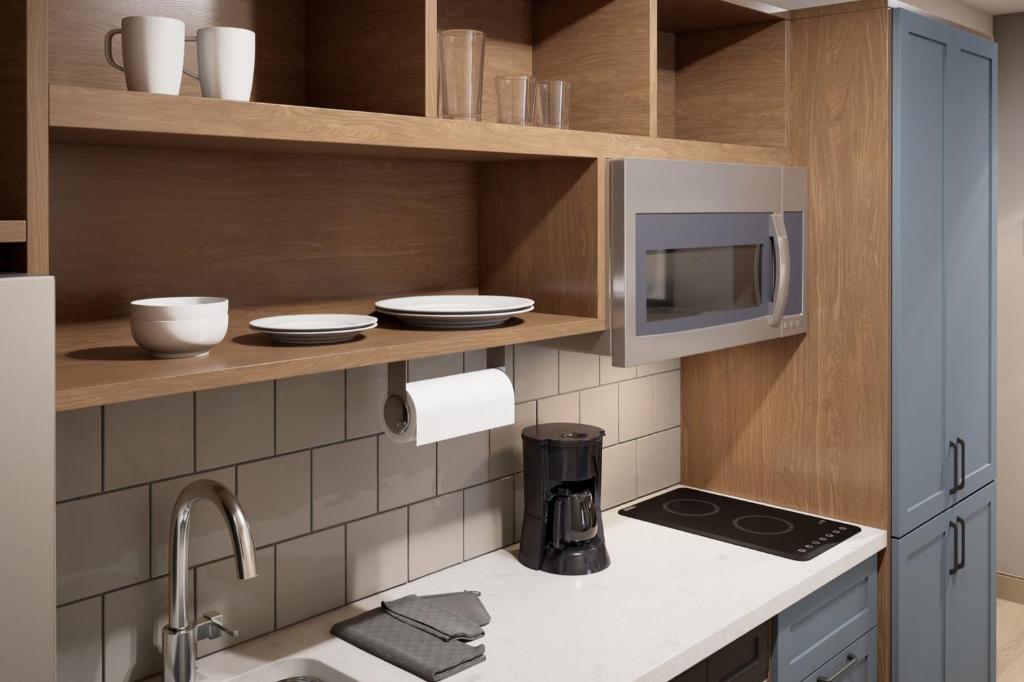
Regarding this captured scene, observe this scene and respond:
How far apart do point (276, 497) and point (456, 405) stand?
0.39m

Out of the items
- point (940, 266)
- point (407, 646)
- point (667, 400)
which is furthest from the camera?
point (667, 400)

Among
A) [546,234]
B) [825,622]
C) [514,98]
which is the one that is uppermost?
[514,98]

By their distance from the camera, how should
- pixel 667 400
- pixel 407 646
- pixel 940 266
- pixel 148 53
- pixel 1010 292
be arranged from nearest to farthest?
pixel 148 53, pixel 407 646, pixel 940 266, pixel 667 400, pixel 1010 292

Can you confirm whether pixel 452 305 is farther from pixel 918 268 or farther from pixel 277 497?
pixel 918 268

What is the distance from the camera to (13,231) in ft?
3.53

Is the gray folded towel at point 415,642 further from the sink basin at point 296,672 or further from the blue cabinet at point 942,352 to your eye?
the blue cabinet at point 942,352

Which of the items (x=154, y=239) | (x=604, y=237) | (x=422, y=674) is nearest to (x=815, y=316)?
(x=604, y=237)

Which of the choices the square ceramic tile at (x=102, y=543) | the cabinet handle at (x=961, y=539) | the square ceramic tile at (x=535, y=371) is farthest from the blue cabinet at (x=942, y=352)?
the square ceramic tile at (x=102, y=543)

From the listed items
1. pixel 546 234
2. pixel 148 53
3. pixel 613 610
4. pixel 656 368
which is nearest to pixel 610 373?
pixel 656 368

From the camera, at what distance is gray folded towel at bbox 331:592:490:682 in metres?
1.64

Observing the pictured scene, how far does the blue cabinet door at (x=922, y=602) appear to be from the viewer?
2449 millimetres

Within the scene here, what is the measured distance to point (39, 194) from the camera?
1.09m

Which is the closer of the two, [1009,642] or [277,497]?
[277,497]

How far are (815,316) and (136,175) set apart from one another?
68.1 inches
